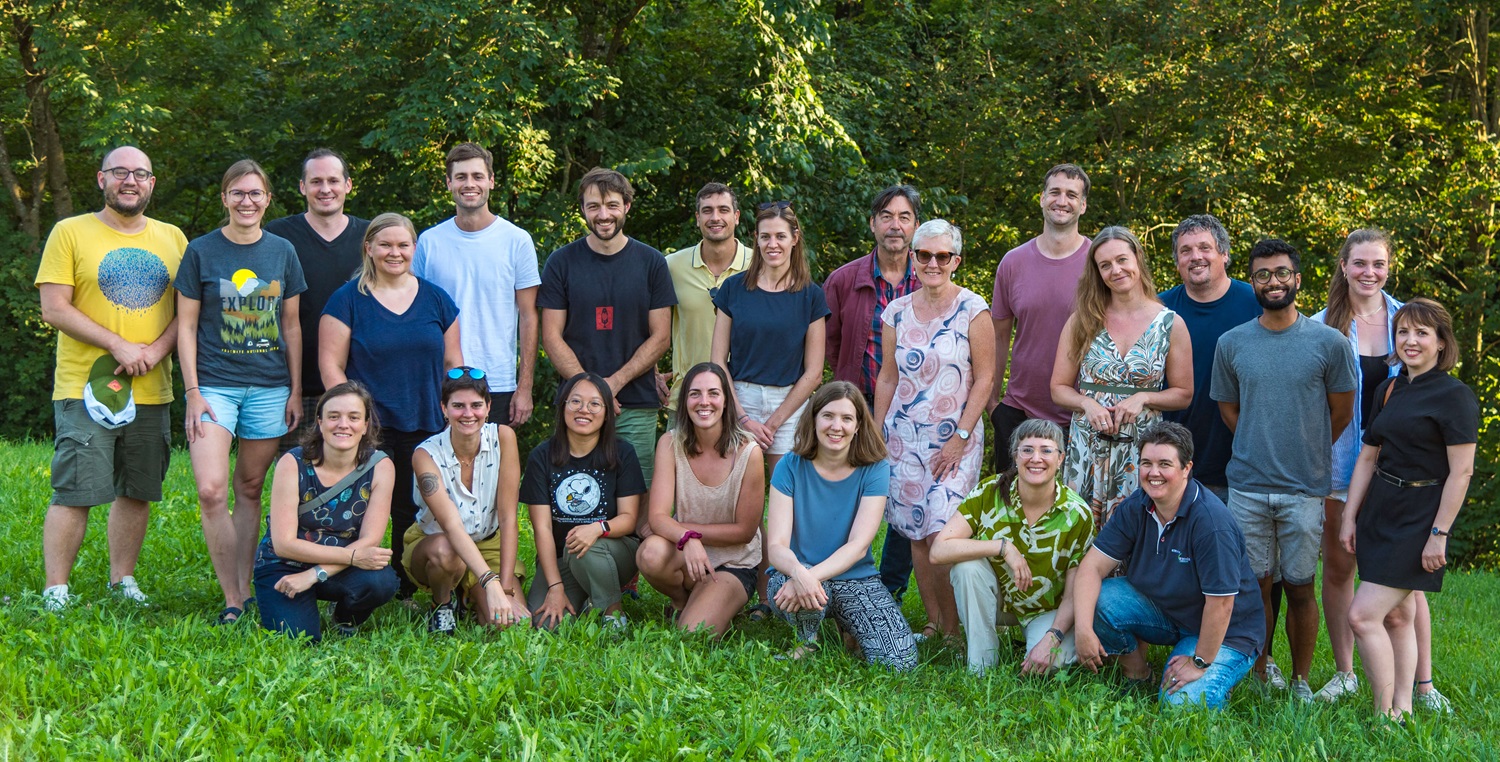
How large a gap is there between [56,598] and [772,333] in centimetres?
331

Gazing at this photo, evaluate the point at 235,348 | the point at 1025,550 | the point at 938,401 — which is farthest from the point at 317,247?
the point at 1025,550

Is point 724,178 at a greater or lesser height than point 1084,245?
greater

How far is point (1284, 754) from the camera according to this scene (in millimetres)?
4219

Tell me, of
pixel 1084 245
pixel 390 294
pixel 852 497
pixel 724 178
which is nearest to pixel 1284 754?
pixel 852 497

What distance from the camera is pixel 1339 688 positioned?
17.0 ft

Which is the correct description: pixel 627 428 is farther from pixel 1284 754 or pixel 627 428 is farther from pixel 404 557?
pixel 1284 754

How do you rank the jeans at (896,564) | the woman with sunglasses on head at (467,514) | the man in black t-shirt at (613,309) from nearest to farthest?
the woman with sunglasses on head at (467,514) → the man in black t-shirt at (613,309) → the jeans at (896,564)

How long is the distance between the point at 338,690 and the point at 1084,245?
3.85 meters

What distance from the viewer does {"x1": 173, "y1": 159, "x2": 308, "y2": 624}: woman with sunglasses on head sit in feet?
17.3

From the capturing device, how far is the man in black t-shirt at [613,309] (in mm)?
6000

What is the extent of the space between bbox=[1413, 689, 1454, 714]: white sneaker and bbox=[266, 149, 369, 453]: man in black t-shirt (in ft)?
16.3

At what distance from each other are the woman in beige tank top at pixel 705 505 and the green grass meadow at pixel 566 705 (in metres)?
0.26

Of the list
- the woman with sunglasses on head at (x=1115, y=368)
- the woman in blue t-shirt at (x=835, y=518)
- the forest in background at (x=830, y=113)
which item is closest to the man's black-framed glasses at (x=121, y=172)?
the woman in blue t-shirt at (x=835, y=518)

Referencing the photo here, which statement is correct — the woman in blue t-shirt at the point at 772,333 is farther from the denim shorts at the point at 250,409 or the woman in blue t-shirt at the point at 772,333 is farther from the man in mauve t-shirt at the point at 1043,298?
the denim shorts at the point at 250,409
